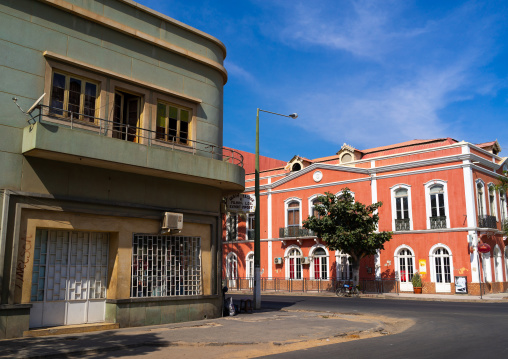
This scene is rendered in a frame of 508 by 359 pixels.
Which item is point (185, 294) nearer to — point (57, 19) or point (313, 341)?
point (313, 341)

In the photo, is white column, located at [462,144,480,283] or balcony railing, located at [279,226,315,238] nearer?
white column, located at [462,144,480,283]

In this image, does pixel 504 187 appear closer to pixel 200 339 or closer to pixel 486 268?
pixel 486 268

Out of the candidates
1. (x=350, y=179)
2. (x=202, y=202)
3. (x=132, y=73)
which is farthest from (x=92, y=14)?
(x=350, y=179)

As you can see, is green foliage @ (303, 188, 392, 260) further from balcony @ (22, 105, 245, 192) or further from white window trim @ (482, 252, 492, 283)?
balcony @ (22, 105, 245, 192)

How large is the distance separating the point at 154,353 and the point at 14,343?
10.3 feet

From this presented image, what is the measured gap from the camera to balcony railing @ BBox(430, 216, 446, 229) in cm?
3158

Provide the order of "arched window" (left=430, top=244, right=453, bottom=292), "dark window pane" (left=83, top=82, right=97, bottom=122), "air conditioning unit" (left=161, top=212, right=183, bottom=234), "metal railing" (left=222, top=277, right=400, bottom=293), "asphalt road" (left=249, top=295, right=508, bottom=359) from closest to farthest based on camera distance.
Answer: "asphalt road" (left=249, top=295, right=508, bottom=359) < "dark window pane" (left=83, top=82, right=97, bottom=122) < "air conditioning unit" (left=161, top=212, right=183, bottom=234) < "arched window" (left=430, top=244, right=453, bottom=292) < "metal railing" (left=222, top=277, right=400, bottom=293)

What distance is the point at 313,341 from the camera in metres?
11.3

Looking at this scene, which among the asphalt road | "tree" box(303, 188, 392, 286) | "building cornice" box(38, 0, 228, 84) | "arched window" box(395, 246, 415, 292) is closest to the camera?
the asphalt road

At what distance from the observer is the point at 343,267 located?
117 feet

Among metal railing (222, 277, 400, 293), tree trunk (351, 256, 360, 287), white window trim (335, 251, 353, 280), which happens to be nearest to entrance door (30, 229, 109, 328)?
metal railing (222, 277, 400, 293)

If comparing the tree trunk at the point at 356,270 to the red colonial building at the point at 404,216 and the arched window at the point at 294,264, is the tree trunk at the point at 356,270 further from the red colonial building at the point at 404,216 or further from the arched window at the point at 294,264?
the arched window at the point at 294,264

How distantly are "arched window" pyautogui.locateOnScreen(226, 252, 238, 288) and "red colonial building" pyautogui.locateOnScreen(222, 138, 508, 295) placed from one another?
7.6 inches

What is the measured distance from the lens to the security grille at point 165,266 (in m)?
13.8
